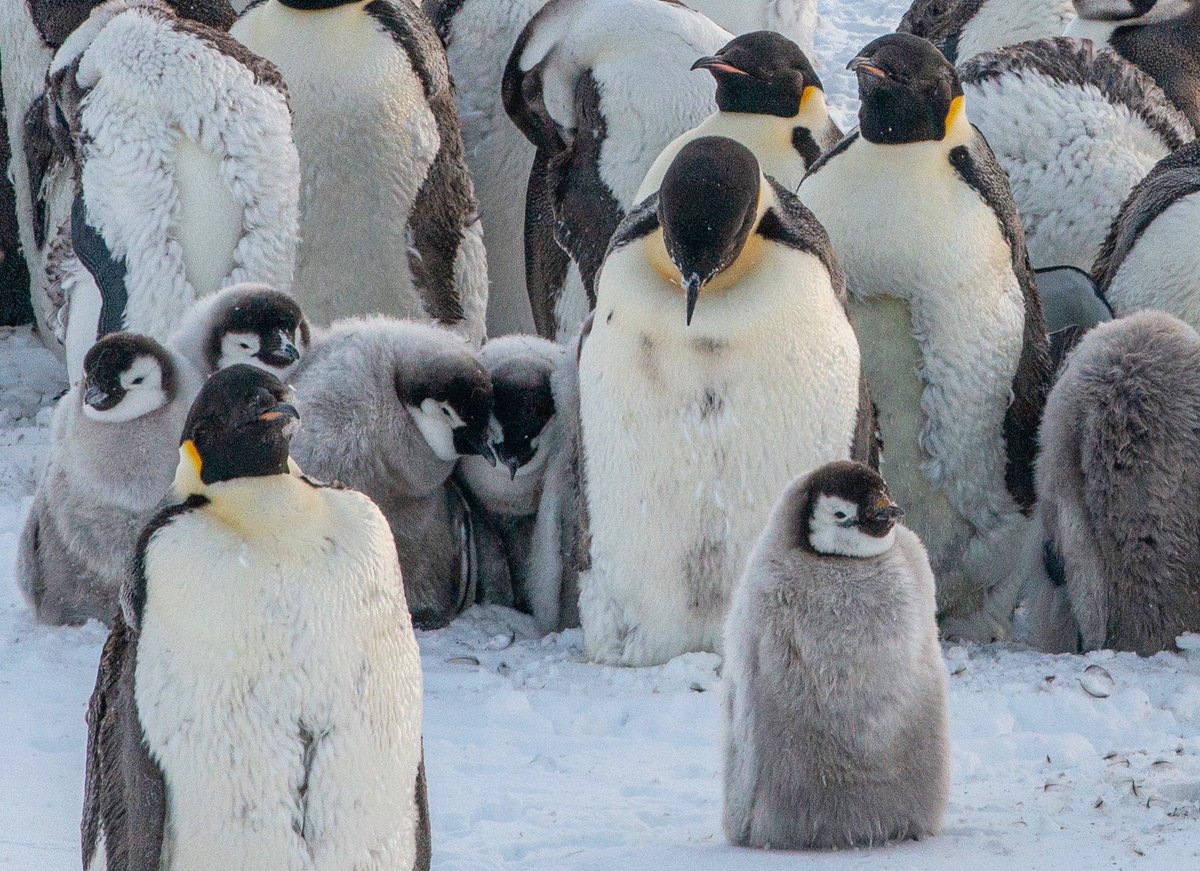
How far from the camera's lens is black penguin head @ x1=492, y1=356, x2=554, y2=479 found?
15.8 ft

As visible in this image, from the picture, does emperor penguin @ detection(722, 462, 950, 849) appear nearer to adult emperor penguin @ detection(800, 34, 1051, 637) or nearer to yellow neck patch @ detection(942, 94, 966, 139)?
adult emperor penguin @ detection(800, 34, 1051, 637)

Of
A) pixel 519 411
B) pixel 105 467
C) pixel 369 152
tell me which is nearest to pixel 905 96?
pixel 519 411

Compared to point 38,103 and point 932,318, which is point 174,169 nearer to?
point 38,103

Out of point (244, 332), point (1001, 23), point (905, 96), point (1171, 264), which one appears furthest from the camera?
point (1001, 23)

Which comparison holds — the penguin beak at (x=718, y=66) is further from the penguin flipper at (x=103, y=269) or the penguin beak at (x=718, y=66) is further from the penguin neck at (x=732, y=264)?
the penguin flipper at (x=103, y=269)

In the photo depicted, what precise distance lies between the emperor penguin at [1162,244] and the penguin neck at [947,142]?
73 cm

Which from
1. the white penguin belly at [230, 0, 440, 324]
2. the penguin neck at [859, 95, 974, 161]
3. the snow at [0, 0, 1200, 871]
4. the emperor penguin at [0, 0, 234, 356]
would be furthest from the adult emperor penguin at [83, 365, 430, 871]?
the emperor penguin at [0, 0, 234, 356]

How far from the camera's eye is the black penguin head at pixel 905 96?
4.78m

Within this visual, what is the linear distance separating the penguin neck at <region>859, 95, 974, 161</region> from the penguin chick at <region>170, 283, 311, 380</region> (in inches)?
57.4

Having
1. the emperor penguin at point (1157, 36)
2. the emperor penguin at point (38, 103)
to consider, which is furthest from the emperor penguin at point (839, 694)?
the emperor penguin at point (38, 103)

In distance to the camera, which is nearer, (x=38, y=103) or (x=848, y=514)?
(x=848, y=514)

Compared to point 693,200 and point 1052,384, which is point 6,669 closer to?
point 693,200

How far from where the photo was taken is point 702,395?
429 centimetres

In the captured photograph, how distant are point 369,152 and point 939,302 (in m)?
1.89
